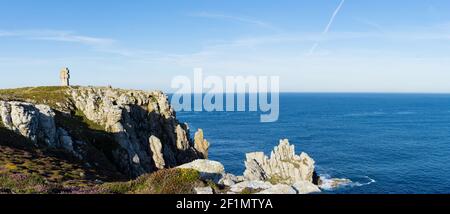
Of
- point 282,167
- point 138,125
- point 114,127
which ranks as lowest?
point 282,167

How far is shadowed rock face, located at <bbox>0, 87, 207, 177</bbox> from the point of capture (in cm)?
5016

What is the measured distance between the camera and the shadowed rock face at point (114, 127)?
50156 mm

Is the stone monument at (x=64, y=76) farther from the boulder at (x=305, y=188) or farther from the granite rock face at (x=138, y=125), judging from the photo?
the boulder at (x=305, y=188)

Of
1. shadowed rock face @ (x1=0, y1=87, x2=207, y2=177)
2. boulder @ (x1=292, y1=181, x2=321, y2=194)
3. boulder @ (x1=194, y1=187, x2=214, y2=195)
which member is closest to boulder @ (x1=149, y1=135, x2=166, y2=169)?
shadowed rock face @ (x1=0, y1=87, x2=207, y2=177)

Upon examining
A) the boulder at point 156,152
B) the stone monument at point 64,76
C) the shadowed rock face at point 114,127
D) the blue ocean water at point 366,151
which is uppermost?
the stone monument at point 64,76

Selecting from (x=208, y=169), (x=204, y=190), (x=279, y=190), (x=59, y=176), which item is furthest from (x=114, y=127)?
(x=279, y=190)

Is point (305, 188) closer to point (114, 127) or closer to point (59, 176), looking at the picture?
point (59, 176)

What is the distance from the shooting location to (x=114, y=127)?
72000 millimetres

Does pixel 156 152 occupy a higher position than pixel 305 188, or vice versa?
pixel 305 188

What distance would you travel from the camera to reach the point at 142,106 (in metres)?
91.2

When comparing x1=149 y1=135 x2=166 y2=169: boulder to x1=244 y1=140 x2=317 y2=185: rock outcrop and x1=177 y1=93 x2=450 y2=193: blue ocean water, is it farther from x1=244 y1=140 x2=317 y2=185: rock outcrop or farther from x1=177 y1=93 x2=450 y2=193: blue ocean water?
x1=177 y1=93 x2=450 y2=193: blue ocean water

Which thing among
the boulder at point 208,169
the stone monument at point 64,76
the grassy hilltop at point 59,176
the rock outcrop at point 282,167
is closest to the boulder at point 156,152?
the grassy hilltop at point 59,176
